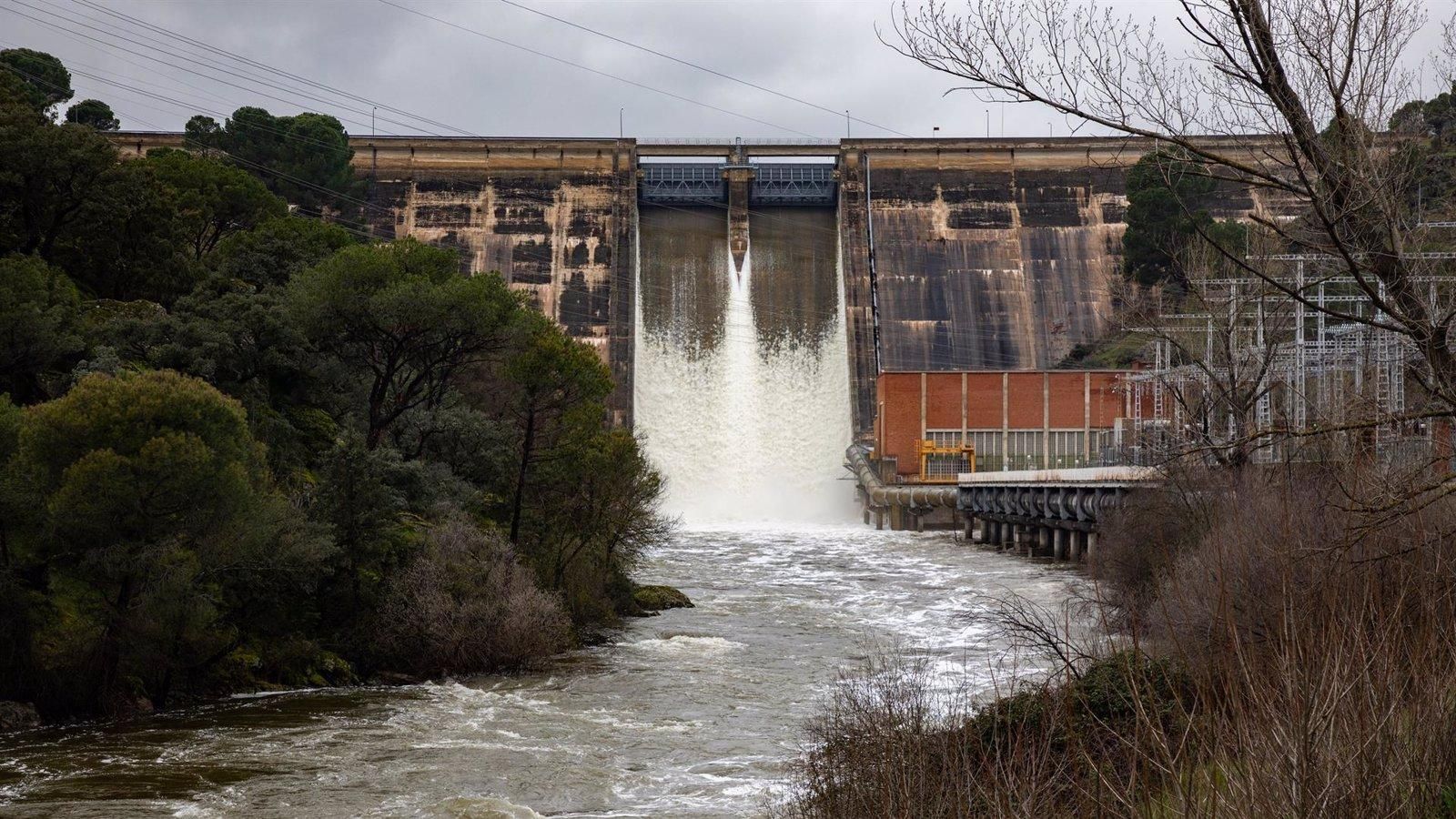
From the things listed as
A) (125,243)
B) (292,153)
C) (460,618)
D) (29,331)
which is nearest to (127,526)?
(460,618)

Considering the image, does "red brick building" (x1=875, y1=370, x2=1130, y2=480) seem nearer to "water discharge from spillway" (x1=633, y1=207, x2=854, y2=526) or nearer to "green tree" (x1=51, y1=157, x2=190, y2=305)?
"water discharge from spillway" (x1=633, y1=207, x2=854, y2=526)

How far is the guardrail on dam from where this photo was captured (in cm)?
6053

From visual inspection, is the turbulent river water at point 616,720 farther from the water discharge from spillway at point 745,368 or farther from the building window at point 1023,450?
the water discharge from spillway at point 745,368

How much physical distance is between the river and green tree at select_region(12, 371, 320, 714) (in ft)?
2.80

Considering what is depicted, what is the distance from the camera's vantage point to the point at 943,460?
52.4m

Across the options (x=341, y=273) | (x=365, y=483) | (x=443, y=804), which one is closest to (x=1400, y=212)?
(x=443, y=804)

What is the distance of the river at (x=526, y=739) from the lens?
41.0ft

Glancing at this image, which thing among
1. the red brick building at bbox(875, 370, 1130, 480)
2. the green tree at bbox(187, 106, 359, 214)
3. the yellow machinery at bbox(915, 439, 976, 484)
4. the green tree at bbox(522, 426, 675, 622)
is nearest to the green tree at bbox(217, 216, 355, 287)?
the green tree at bbox(522, 426, 675, 622)

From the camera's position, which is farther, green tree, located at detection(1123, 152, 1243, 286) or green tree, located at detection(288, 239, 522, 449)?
green tree, located at detection(1123, 152, 1243, 286)

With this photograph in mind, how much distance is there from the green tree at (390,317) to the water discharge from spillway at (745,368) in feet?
82.5

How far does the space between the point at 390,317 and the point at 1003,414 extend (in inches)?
1227

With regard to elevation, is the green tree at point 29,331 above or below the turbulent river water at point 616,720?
above

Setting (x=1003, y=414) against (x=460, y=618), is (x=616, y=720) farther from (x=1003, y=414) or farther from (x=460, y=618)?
(x=1003, y=414)

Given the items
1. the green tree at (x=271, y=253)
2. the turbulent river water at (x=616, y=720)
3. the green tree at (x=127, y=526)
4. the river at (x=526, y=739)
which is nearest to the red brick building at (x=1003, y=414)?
the turbulent river water at (x=616, y=720)
